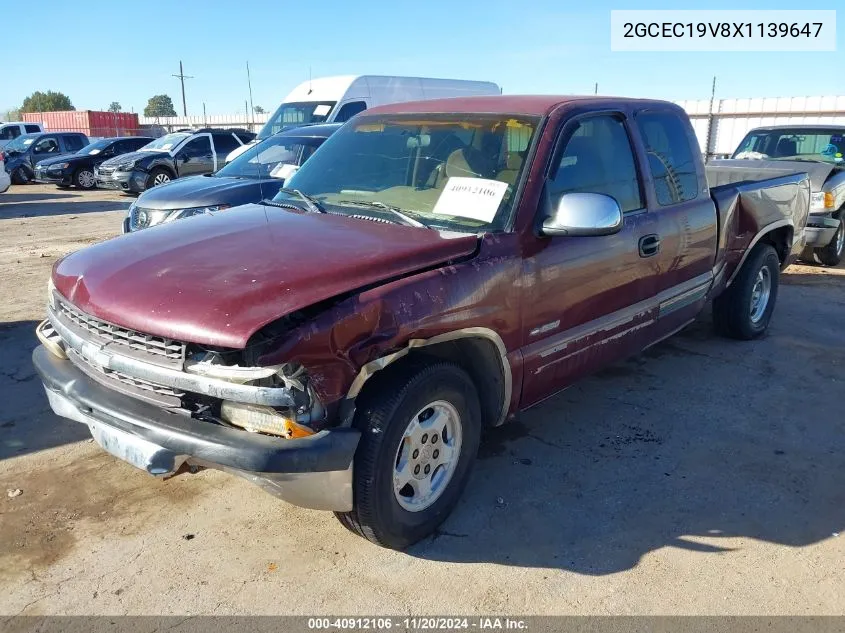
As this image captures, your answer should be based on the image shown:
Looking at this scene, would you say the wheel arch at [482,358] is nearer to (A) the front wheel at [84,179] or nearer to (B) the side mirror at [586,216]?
(B) the side mirror at [586,216]

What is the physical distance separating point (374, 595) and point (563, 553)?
87 centimetres

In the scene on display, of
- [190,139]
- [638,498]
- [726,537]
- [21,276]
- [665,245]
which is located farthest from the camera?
[190,139]

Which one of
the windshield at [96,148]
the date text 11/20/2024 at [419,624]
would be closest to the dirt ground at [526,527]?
the date text 11/20/2024 at [419,624]

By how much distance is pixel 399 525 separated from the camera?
116 inches

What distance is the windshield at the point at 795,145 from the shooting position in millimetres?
8992

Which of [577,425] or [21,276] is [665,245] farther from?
[21,276]

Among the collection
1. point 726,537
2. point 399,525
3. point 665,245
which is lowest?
point 726,537

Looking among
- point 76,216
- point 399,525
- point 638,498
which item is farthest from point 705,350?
point 76,216

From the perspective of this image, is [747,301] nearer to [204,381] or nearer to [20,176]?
[204,381]

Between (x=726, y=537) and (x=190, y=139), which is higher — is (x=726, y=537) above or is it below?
below

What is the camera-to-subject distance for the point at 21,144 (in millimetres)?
23172

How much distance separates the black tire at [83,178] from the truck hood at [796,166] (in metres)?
18.1

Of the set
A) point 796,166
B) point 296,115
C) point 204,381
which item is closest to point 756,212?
point 796,166

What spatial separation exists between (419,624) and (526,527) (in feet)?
2.65
